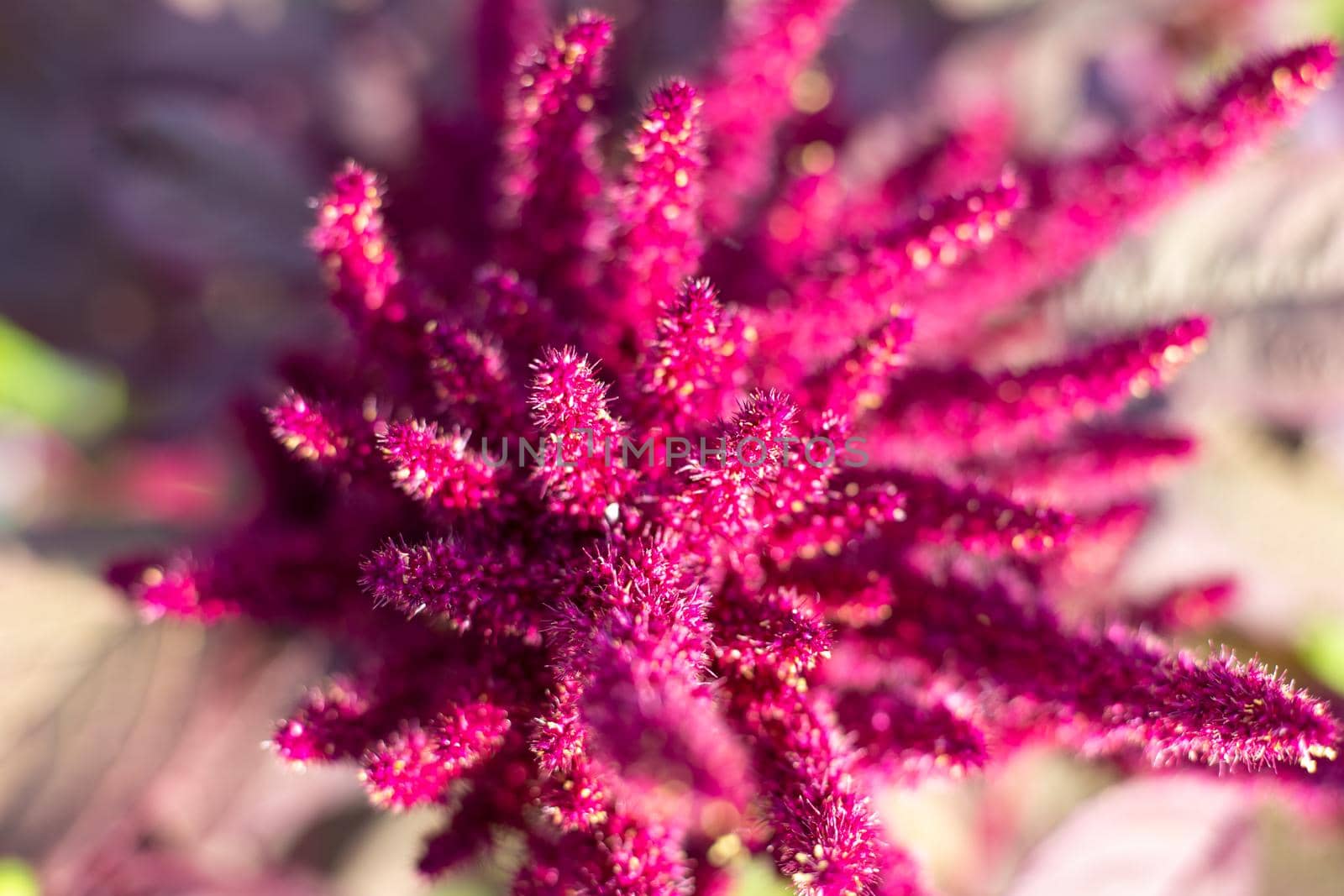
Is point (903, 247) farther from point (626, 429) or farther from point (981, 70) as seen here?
point (981, 70)

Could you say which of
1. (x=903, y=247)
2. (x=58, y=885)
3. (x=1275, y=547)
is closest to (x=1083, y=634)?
(x=903, y=247)

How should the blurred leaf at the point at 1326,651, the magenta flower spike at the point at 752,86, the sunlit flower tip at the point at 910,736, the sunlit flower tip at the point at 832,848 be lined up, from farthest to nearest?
the blurred leaf at the point at 1326,651, the magenta flower spike at the point at 752,86, the sunlit flower tip at the point at 910,736, the sunlit flower tip at the point at 832,848

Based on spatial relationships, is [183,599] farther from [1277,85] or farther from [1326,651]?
[1326,651]

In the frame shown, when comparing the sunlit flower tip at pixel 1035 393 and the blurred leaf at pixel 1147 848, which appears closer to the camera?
the sunlit flower tip at pixel 1035 393

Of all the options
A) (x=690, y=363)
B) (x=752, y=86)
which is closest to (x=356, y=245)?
(x=690, y=363)

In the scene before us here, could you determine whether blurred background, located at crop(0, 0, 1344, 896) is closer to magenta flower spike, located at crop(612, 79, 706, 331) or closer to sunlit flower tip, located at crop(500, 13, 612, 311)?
sunlit flower tip, located at crop(500, 13, 612, 311)

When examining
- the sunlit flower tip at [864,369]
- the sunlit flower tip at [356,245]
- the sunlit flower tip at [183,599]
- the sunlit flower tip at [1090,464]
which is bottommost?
the sunlit flower tip at [183,599]

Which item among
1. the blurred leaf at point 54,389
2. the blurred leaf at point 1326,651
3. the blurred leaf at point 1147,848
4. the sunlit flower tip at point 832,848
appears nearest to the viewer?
the sunlit flower tip at point 832,848

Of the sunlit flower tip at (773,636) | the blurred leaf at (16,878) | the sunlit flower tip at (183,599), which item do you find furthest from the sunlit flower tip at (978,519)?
the blurred leaf at (16,878)

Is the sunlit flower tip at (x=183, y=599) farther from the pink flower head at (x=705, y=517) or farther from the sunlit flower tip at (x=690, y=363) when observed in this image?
the sunlit flower tip at (x=690, y=363)
